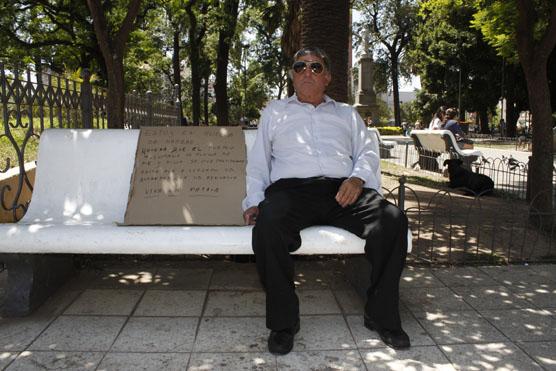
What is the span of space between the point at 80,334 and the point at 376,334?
1874mm

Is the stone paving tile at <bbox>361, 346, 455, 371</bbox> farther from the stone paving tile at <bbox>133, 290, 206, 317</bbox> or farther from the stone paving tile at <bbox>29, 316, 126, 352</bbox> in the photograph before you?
the stone paving tile at <bbox>29, 316, 126, 352</bbox>

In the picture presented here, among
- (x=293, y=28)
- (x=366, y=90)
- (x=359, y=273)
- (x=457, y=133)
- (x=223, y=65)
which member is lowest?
(x=359, y=273)

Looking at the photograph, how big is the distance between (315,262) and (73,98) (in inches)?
109

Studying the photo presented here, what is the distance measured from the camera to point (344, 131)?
12.2 feet

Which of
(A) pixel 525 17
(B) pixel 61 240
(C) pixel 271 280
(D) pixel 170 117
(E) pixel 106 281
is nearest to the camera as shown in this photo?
(C) pixel 271 280

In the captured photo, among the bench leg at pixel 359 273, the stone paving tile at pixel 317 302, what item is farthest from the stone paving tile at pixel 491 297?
the stone paving tile at pixel 317 302

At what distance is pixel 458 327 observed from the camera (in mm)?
3354

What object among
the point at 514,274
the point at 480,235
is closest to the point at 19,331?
the point at 514,274

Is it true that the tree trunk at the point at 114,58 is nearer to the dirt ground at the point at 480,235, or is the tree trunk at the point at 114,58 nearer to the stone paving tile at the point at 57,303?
the stone paving tile at the point at 57,303

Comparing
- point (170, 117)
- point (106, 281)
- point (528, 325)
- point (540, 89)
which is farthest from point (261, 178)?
point (170, 117)

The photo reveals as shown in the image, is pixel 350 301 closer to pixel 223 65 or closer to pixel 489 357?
pixel 489 357

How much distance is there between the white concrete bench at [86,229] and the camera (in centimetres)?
321

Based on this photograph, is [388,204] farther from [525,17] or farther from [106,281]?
[525,17]

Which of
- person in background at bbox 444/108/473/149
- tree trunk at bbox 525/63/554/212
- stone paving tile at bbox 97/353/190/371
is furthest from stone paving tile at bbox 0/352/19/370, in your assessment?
person in background at bbox 444/108/473/149
